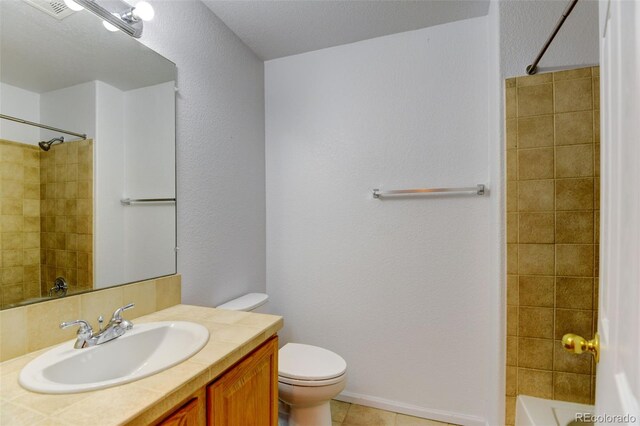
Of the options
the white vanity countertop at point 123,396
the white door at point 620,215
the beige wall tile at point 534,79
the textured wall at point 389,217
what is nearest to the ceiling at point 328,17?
the textured wall at point 389,217

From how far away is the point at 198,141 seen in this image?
161cm

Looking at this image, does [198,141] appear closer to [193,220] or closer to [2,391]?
[193,220]

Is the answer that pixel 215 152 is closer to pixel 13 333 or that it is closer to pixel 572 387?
pixel 13 333

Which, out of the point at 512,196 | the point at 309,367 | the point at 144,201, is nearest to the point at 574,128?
the point at 512,196

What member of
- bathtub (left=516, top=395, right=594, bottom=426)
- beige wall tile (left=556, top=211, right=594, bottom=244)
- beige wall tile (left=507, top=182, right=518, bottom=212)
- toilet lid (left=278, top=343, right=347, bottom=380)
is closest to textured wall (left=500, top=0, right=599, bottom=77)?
beige wall tile (left=507, top=182, right=518, bottom=212)

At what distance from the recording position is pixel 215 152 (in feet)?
5.69

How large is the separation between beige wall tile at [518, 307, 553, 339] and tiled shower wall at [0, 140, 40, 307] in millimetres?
2012

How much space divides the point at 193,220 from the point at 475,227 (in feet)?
5.23

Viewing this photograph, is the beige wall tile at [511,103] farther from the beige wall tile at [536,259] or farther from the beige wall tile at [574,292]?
the beige wall tile at [574,292]

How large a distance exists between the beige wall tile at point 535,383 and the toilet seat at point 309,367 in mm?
886

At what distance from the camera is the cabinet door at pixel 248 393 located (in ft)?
2.87

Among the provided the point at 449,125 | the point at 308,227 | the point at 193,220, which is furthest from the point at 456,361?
the point at 193,220

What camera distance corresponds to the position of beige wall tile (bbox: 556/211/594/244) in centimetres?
140

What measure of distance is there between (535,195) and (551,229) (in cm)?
18
